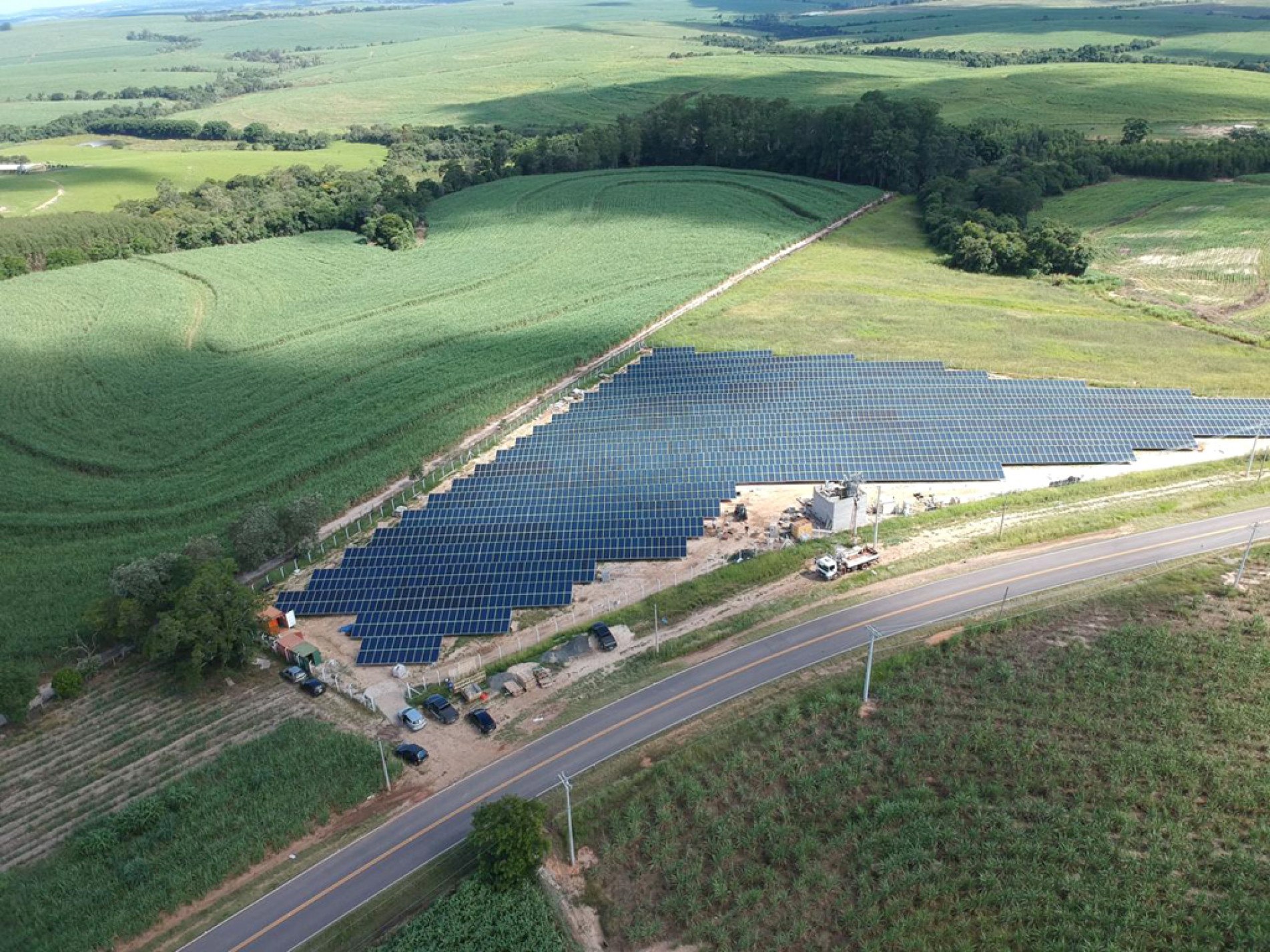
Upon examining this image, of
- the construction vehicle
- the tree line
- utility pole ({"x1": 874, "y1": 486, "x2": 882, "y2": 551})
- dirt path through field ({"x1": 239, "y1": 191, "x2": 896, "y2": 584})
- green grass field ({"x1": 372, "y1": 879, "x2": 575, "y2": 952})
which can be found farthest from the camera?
the tree line

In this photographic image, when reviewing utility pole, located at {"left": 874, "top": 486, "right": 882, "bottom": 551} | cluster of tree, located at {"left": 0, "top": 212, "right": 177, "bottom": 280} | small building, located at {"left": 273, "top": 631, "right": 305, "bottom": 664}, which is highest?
cluster of tree, located at {"left": 0, "top": 212, "right": 177, "bottom": 280}

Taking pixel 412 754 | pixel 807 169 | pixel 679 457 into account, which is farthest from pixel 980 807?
pixel 807 169

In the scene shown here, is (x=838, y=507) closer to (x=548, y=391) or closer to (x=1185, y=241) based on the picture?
(x=548, y=391)

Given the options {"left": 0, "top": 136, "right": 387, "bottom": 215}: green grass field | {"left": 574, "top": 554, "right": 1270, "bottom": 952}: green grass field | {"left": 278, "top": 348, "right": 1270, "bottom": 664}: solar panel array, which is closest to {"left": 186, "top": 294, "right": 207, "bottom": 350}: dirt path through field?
{"left": 278, "top": 348, "right": 1270, "bottom": 664}: solar panel array

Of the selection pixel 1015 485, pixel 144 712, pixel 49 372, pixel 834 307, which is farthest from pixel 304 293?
pixel 1015 485

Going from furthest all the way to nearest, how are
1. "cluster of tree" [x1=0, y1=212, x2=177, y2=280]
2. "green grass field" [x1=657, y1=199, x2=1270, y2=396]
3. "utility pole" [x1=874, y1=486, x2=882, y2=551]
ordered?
"cluster of tree" [x1=0, y1=212, x2=177, y2=280] < "green grass field" [x1=657, y1=199, x2=1270, y2=396] < "utility pole" [x1=874, y1=486, x2=882, y2=551]

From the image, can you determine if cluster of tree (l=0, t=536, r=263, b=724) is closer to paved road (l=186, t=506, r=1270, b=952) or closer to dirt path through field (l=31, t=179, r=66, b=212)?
paved road (l=186, t=506, r=1270, b=952)
